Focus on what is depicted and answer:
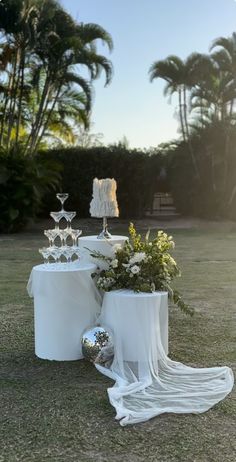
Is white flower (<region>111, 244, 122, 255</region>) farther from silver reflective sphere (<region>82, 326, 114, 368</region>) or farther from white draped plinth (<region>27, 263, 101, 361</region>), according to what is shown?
silver reflective sphere (<region>82, 326, 114, 368</region>)

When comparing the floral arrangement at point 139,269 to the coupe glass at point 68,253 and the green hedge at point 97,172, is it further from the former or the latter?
the green hedge at point 97,172

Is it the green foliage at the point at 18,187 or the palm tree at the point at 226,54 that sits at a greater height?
the palm tree at the point at 226,54

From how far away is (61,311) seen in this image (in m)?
4.17

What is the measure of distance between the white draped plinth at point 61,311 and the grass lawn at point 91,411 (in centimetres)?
12

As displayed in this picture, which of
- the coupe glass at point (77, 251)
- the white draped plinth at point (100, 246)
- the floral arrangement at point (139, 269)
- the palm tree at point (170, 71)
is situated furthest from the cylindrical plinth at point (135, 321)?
the palm tree at point (170, 71)

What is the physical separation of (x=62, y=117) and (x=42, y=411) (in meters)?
16.4

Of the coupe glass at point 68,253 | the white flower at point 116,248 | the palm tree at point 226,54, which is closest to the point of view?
the white flower at point 116,248

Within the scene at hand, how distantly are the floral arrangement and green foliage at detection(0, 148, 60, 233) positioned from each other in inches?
465

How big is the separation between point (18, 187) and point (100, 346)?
41.3 feet

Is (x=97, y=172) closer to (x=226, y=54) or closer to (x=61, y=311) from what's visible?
(x=226, y=54)

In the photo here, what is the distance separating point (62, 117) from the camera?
61.3ft

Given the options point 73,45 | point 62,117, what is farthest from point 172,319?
point 62,117

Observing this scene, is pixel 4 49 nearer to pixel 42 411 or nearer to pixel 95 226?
pixel 95 226

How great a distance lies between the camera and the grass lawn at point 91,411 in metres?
2.69
